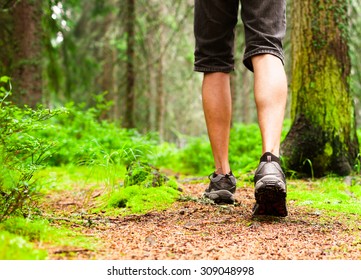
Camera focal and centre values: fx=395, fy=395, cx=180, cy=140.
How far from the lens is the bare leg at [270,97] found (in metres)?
2.23

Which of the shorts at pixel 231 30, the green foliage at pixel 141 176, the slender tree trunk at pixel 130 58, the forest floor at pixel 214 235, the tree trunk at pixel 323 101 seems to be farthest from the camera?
the slender tree trunk at pixel 130 58

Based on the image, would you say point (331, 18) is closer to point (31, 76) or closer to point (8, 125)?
point (8, 125)

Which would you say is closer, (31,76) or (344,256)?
(344,256)

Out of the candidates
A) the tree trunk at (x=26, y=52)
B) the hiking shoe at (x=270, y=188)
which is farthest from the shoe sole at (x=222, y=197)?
→ the tree trunk at (x=26, y=52)

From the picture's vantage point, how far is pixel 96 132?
6.23 metres

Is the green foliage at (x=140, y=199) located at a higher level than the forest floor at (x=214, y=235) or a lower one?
higher

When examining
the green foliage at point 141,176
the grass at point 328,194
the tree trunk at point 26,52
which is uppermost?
the tree trunk at point 26,52

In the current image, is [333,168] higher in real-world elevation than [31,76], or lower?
lower

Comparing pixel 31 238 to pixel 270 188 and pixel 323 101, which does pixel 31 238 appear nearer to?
pixel 270 188

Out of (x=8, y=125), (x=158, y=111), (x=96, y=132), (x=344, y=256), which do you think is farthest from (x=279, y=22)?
(x=158, y=111)

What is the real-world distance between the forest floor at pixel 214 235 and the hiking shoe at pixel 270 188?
0.22 ft

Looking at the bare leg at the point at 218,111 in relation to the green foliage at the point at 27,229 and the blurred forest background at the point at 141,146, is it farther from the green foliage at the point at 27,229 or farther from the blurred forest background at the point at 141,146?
the green foliage at the point at 27,229

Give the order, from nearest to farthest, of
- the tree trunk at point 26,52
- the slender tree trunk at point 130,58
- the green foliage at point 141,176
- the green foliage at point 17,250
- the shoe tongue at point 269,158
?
the green foliage at point 17,250
the shoe tongue at point 269,158
the green foliage at point 141,176
the tree trunk at point 26,52
the slender tree trunk at point 130,58
